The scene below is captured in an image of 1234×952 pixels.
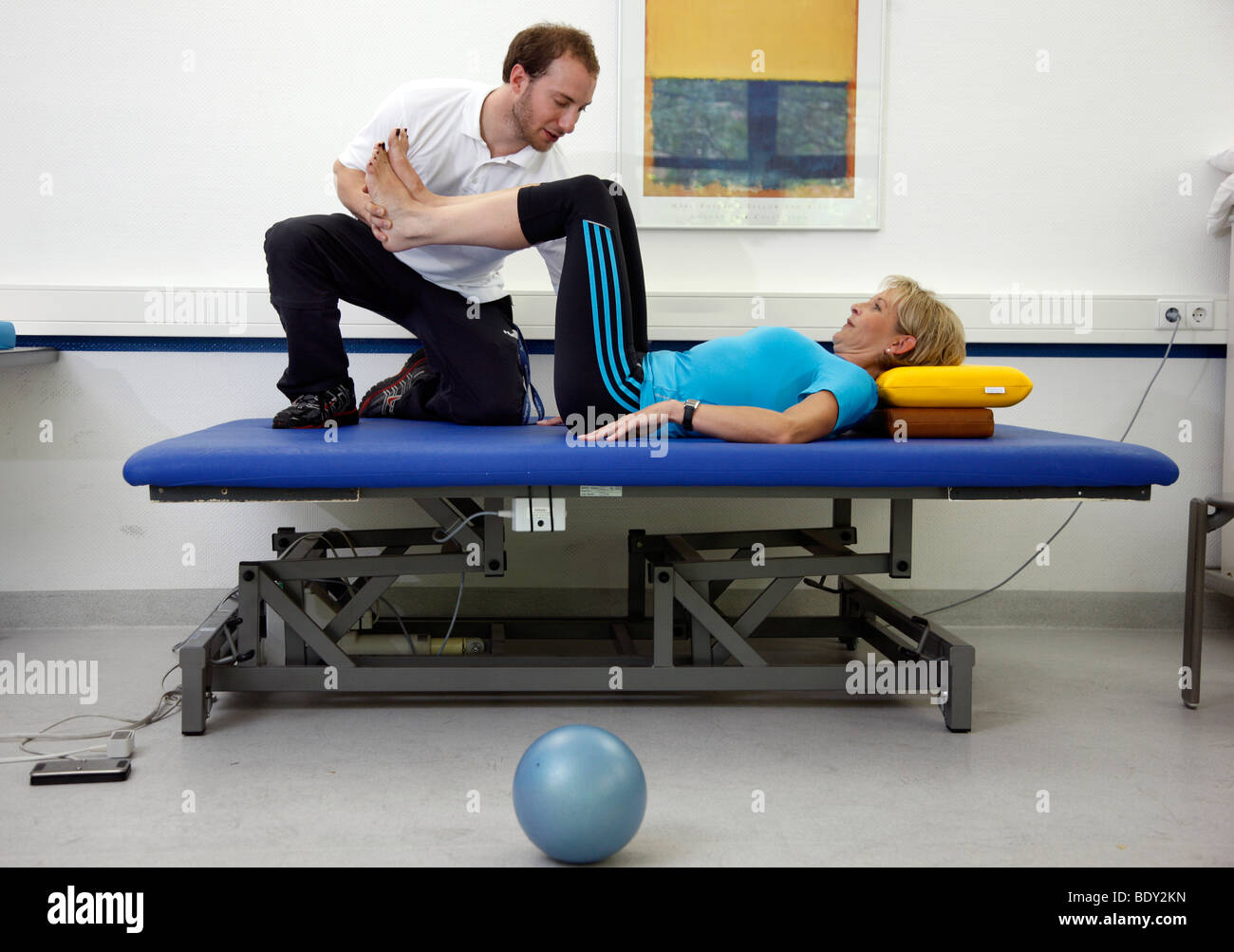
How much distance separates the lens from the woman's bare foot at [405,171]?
2.28 meters

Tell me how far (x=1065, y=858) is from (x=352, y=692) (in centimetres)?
152

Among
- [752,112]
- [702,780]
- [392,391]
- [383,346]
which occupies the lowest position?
[702,780]

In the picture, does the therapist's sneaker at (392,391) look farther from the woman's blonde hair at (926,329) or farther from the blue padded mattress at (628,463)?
the woman's blonde hair at (926,329)

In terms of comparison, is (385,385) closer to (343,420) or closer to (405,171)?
(343,420)

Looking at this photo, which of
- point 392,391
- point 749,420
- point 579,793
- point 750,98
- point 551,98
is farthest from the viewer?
point 750,98

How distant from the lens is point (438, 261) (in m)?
2.52

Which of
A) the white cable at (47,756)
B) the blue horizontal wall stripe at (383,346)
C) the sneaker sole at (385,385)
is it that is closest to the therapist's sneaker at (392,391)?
the sneaker sole at (385,385)

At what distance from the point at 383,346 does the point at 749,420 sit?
130cm

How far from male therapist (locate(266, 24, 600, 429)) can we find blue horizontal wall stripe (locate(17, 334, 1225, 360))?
0.32 metres

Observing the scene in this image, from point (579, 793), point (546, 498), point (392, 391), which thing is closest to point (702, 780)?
point (579, 793)

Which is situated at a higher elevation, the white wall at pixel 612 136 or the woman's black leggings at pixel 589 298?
the white wall at pixel 612 136

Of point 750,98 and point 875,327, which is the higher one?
point 750,98

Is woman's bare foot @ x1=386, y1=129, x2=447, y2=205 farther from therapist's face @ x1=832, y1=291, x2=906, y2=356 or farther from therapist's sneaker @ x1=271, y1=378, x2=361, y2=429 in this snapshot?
therapist's face @ x1=832, y1=291, x2=906, y2=356

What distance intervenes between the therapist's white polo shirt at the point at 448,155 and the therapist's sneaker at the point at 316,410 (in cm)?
36
